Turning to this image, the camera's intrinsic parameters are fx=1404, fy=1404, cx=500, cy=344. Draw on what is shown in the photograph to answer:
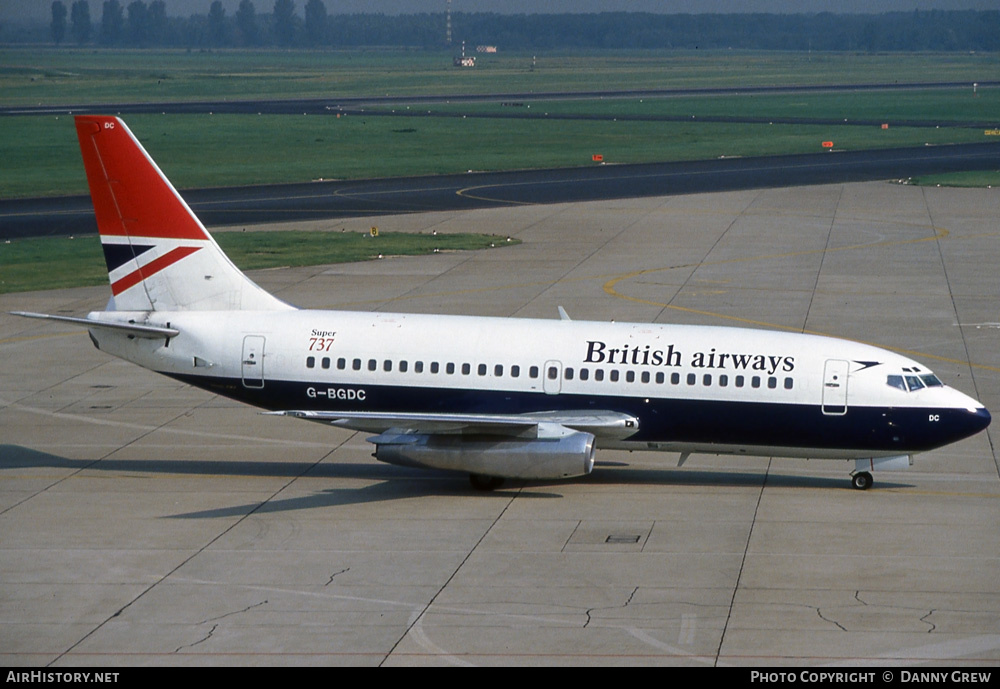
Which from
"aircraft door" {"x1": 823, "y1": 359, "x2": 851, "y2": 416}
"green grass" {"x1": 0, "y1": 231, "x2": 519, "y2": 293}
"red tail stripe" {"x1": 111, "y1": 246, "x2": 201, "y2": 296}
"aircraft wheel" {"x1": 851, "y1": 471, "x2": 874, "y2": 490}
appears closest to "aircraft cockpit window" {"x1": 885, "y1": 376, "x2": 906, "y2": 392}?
"aircraft door" {"x1": 823, "y1": 359, "x2": 851, "y2": 416}

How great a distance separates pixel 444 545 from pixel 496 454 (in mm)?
4037

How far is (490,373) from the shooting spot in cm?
3466

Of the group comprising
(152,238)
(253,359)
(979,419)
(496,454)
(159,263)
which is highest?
(152,238)

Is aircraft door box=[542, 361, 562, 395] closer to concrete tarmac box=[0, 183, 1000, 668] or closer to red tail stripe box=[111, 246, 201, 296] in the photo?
concrete tarmac box=[0, 183, 1000, 668]

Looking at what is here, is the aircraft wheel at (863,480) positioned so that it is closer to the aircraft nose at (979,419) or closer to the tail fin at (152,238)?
the aircraft nose at (979,419)

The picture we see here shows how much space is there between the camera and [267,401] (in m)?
35.9

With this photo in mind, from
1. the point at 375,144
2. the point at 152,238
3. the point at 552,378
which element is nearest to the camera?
the point at 552,378

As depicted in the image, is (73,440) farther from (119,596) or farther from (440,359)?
(119,596)

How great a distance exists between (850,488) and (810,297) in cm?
2662

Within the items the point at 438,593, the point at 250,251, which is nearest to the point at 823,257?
the point at 250,251

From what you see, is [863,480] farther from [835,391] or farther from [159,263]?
[159,263]

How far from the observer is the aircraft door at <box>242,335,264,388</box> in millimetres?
35562

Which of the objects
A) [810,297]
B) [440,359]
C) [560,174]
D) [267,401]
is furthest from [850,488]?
[560,174]

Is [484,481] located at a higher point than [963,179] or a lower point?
lower
